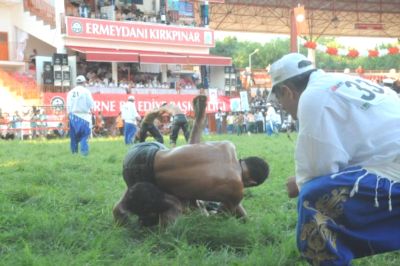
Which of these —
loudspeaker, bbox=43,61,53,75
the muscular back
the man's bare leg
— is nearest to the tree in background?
loudspeaker, bbox=43,61,53,75

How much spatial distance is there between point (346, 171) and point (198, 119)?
2346 millimetres

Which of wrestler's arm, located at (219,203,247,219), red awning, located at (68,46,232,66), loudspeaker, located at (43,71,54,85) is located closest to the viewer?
wrestler's arm, located at (219,203,247,219)

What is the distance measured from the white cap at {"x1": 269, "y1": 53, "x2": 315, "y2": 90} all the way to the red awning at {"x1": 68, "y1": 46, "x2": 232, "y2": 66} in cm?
2601

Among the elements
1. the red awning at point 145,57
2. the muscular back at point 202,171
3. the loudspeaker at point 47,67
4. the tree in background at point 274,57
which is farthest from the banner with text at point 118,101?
the tree in background at point 274,57

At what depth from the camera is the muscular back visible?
3828mm

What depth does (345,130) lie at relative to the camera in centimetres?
264

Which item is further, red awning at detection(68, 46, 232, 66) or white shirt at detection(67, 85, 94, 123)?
red awning at detection(68, 46, 232, 66)

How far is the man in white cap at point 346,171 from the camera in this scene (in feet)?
8.61

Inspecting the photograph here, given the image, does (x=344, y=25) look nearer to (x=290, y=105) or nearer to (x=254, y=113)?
(x=254, y=113)

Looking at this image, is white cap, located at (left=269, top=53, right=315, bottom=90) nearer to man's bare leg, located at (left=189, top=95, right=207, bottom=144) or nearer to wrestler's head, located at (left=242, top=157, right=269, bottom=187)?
wrestler's head, located at (left=242, top=157, right=269, bottom=187)

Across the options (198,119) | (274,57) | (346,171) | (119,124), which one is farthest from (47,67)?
(274,57)

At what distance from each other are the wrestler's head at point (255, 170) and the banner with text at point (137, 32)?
26124 millimetres

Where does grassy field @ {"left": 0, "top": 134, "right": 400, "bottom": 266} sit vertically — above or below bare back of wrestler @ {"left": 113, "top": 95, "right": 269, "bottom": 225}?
below

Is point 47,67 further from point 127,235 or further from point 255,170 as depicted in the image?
point 255,170
